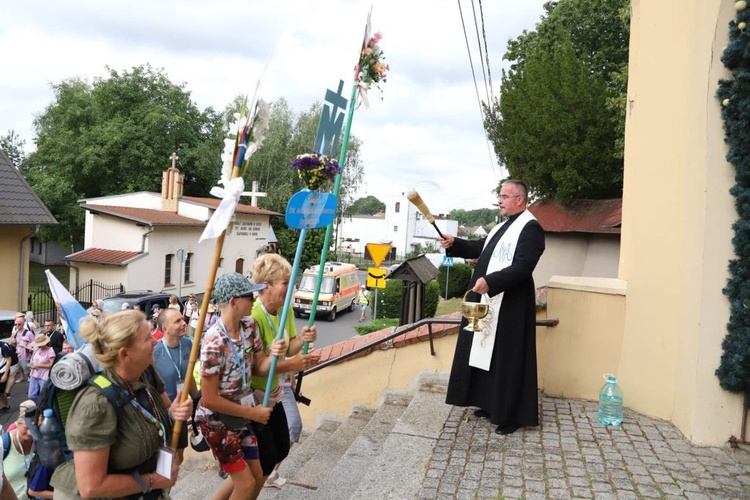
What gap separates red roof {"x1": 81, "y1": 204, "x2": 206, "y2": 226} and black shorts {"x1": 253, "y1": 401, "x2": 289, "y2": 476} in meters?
21.7

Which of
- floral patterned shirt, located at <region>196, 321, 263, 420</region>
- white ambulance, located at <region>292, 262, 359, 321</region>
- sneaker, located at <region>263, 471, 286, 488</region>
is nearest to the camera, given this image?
floral patterned shirt, located at <region>196, 321, 263, 420</region>

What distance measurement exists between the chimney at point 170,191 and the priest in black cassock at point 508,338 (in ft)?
80.2

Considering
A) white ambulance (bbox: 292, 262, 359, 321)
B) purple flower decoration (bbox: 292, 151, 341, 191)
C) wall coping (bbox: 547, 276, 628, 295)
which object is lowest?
white ambulance (bbox: 292, 262, 359, 321)

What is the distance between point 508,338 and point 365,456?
150cm

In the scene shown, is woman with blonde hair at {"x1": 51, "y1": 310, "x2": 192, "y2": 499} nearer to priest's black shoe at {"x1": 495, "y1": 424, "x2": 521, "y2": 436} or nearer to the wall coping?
priest's black shoe at {"x1": 495, "y1": 424, "x2": 521, "y2": 436}

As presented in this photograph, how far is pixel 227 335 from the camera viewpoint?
3.07 m

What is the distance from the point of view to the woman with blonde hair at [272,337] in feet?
11.3

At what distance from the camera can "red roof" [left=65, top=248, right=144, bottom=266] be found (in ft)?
75.6

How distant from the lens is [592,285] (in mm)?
5309

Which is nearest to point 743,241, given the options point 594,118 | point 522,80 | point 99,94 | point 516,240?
point 516,240

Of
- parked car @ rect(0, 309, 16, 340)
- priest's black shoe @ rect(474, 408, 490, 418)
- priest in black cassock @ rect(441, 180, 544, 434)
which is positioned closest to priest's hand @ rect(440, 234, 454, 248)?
priest in black cassock @ rect(441, 180, 544, 434)

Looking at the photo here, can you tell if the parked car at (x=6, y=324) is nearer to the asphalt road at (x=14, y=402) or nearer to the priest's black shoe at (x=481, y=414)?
the asphalt road at (x=14, y=402)

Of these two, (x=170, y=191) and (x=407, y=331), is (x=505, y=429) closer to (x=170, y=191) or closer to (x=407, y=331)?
(x=407, y=331)

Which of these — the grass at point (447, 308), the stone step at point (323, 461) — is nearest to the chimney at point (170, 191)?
the grass at point (447, 308)
